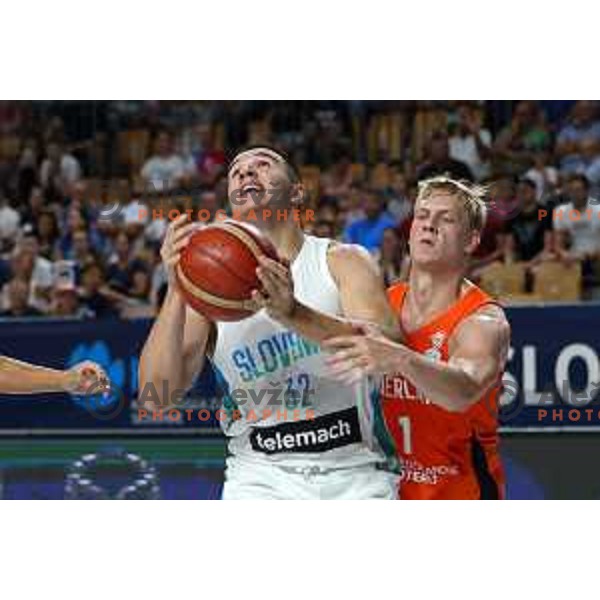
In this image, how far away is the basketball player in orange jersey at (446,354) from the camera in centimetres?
505

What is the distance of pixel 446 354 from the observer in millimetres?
5133

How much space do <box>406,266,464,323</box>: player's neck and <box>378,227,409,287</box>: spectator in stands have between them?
242 centimetres

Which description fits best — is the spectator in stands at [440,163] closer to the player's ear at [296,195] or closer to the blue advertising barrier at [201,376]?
the blue advertising barrier at [201,376]

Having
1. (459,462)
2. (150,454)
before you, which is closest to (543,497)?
(150,454)

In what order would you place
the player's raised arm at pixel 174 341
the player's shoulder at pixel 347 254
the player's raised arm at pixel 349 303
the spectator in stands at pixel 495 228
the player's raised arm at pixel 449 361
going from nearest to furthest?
the player's raised arm at pixel 449 361 → the player's raised arm at pixel 349 303 → the player's raised arm at pixel 174 341 → the player's shoulder at pixel 347 254 → the spectator in stands at pixel 495 228

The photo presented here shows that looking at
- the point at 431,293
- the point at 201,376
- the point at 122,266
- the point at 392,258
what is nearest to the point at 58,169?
the point at 122,266

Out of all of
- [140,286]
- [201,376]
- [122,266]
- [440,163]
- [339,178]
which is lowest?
[201,376]

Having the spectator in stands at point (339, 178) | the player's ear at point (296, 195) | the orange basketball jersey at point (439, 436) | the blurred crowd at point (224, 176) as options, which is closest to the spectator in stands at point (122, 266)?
the blurred crowd at point (224, 176)

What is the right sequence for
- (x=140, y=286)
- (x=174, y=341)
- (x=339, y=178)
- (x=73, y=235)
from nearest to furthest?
(x=174, y=341) < (x=140, y=286) < (x=339, y=178) < (x=73, y=235)

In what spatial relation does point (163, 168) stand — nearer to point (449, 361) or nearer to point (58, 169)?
point (58, 169)

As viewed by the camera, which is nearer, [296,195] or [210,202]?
[296,195]

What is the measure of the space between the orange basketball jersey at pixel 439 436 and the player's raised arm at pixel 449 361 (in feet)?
0.37

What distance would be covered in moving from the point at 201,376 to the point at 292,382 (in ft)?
10.8

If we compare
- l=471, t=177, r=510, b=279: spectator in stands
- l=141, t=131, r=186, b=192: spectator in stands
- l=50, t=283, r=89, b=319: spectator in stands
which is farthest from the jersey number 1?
l=141, t=131, r=186, b=192: spectator in stands
